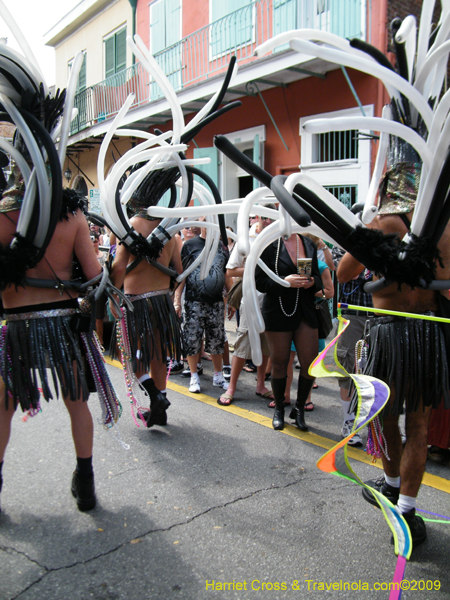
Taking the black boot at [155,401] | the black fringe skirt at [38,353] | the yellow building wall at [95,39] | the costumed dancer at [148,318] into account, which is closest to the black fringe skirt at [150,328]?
the costumed dancer at [148,318]

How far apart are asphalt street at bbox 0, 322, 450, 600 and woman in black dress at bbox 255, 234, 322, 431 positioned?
38 centimetres

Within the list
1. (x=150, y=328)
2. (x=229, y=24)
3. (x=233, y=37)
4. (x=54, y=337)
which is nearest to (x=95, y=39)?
(x=233, y=37)

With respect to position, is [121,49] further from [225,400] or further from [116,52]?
[225,400]

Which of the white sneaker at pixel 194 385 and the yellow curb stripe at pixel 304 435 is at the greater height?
the white sneaker at pixel 194 385

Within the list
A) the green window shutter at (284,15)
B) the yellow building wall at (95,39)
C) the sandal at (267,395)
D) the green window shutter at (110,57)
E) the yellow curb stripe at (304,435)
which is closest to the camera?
the yellow curb stripe at (304,435)

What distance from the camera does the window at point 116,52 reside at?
1479 centimetres

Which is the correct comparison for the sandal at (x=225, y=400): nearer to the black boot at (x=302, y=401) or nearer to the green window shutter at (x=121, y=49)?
the black boot at (x=302, y=401)

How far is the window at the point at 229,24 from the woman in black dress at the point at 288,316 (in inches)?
305

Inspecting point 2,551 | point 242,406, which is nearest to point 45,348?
point 2,551

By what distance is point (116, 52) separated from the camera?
15117 millimetres

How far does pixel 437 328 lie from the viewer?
7.72 ft

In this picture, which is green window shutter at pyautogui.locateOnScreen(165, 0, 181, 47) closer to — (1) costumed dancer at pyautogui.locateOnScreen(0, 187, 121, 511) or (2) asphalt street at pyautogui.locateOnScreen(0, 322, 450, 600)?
(1) costumed dancer at pyautogui.locateOnScreen(0, 187, 121, 511)

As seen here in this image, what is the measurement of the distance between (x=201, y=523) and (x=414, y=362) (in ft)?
4.51

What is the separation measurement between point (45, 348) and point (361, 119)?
185 cm
